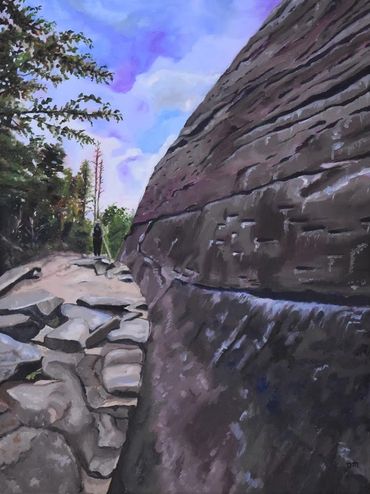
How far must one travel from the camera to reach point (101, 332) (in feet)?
9.74

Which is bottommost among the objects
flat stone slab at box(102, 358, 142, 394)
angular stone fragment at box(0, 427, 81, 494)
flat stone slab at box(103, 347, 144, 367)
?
angular stone fragment at box(0, 427, 81, 494)

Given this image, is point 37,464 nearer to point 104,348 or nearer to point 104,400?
point 104,400

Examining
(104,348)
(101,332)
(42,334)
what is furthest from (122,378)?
(42,334)

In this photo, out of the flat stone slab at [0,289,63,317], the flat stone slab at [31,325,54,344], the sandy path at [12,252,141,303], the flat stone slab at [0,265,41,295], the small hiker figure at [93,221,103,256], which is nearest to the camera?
the flat stone slab at [31,325,54,344]

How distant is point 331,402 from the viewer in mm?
1290

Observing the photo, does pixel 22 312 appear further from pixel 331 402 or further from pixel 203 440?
pixel 331 402

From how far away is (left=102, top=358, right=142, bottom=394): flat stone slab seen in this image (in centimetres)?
243

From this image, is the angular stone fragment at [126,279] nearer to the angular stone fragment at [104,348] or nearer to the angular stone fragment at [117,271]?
the angular stone fragment at [117,271]

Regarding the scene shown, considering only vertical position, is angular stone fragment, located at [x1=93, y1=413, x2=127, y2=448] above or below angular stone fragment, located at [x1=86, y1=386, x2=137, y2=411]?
below

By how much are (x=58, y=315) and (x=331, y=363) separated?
2403 millimetres

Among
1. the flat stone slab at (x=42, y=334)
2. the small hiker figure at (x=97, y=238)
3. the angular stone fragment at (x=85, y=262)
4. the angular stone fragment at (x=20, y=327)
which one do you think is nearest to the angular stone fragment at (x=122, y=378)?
the flat stone slab at (x=42, y=334)

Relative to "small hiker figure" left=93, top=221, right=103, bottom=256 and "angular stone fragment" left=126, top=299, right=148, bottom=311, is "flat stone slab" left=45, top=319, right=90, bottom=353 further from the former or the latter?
"small hiker figure" left=93, top=221, right=103, bottom=256

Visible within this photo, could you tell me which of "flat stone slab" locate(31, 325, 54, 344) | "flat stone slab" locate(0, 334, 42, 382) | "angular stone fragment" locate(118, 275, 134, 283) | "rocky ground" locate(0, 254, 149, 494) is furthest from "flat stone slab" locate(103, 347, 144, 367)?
"angular stone fragment" locate(118, 275, 134, 283)

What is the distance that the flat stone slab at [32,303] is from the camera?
3365 mm
